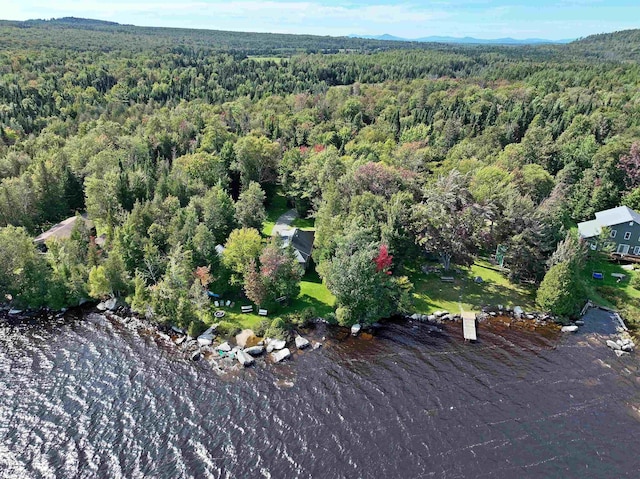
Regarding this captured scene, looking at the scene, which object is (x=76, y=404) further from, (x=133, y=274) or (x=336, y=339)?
(x=336, y=339)

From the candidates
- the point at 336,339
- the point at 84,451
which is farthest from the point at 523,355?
the point at 84,451

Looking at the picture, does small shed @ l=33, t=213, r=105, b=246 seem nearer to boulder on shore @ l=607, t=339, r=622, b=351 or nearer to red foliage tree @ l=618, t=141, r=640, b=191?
boulder on shore @ l=607, t=339, r=622, b=351

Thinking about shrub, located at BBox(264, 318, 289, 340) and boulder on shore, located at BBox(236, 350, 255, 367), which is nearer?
boulder on shore, located at BBox(236, 350, 255, 367)

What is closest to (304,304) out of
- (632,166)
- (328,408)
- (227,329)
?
(227,329)

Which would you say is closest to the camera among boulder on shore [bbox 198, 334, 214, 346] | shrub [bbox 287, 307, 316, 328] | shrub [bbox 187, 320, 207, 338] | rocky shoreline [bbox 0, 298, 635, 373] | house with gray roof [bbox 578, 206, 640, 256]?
rocky shoreline [bbox 0, 298, 635, 373]

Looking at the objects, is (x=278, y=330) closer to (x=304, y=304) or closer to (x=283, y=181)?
(x=304, y=304)

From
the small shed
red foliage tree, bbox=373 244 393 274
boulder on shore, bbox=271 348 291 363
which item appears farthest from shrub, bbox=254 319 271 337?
the small shed

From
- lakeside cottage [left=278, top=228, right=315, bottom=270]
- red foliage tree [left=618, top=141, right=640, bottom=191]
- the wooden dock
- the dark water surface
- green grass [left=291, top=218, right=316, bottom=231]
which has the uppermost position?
red foliage tree [left=618, top=141, right=640, bottom=191]
